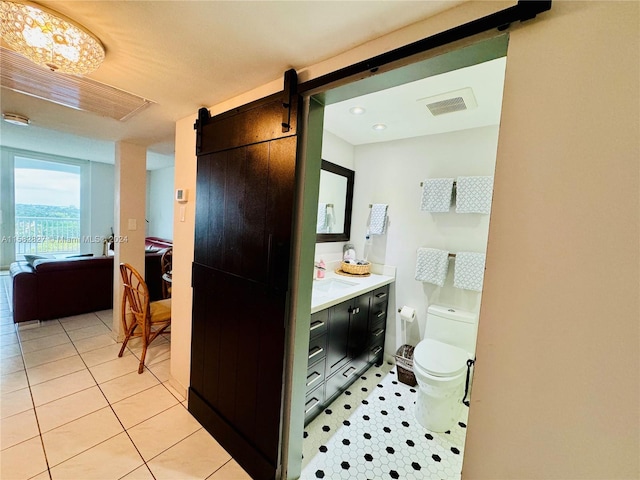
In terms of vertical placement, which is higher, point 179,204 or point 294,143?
point 294,143

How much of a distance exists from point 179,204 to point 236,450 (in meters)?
1.69

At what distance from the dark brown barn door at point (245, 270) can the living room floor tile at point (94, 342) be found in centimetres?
166

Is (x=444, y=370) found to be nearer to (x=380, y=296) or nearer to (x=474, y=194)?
(x=380, y=296)

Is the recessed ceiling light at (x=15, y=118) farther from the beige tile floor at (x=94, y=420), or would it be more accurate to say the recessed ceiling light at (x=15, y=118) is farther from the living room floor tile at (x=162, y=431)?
the living room floor tile at (x=162, y=431)

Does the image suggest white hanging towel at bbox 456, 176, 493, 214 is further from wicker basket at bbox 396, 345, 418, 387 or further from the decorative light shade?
the decorative light shade

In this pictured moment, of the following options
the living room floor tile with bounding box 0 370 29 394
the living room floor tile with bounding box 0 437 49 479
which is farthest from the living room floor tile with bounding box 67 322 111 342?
the living room floor tile with bounding box 0 437 49 479

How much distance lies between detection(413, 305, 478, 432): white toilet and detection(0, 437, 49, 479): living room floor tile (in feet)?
7.41

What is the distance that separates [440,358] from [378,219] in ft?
4.53

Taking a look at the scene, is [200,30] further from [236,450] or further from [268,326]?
[236,450]

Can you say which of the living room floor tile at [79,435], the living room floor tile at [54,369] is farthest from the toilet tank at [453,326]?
the living room floor tile at [54,369]

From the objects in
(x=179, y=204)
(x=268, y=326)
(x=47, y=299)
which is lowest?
(x=47, y=299)

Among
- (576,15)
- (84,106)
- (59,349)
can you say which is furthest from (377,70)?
(59,349)

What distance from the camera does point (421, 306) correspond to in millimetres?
2471

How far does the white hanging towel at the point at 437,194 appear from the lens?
2221 mm
